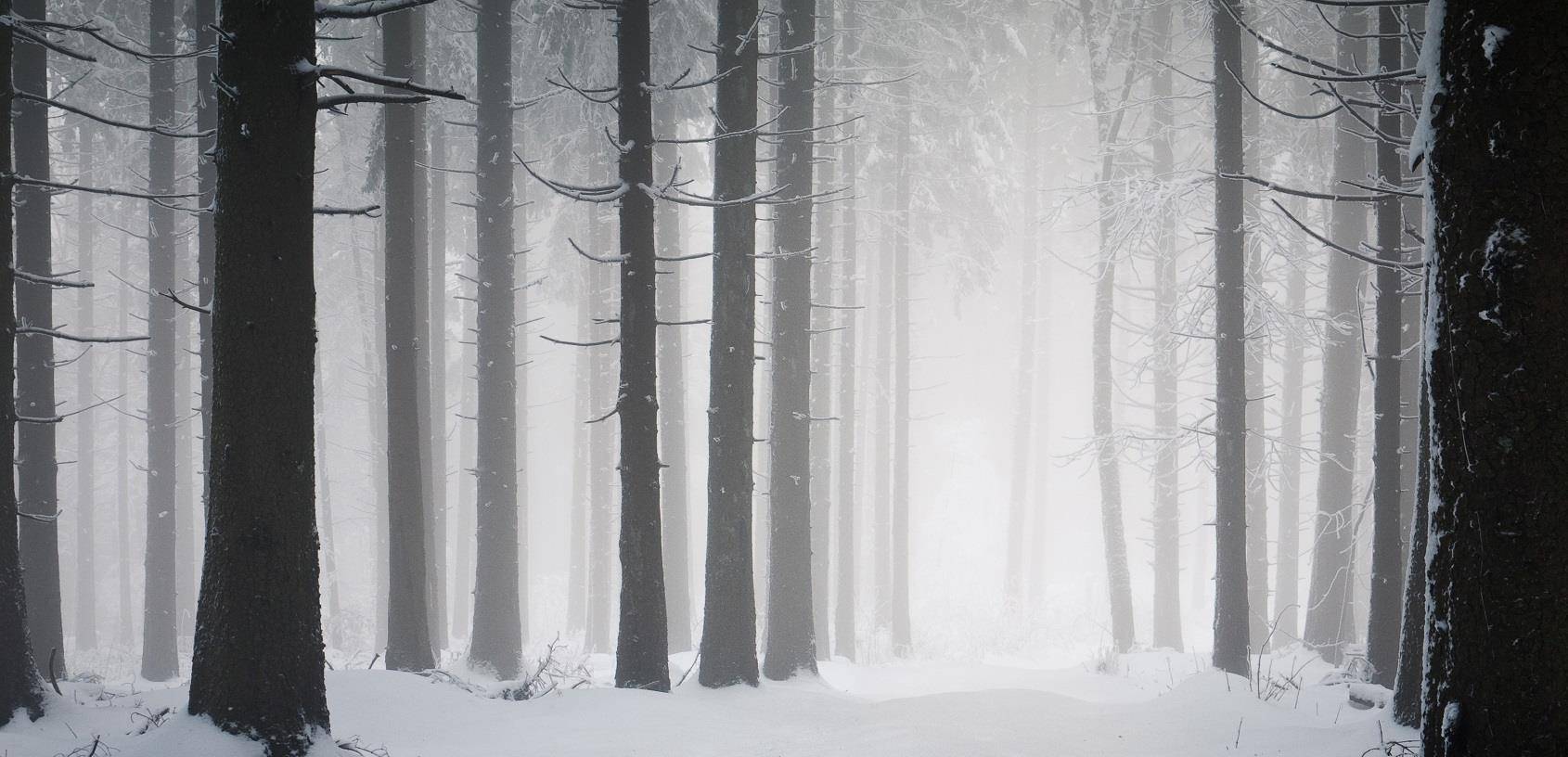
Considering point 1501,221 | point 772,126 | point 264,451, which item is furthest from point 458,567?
point 1501,221

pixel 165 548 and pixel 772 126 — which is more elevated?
pixel 772 126

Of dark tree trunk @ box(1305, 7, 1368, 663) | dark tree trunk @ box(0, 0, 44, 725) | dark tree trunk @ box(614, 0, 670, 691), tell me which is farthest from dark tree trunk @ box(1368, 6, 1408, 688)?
dark tree trunk @ box(0, 0, 44, 725)

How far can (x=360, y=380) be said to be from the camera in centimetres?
3200

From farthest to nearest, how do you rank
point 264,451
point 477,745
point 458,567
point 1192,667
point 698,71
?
point 458,567 < point 698,71 < point 1192,667 < point 477,745 < point 264,451

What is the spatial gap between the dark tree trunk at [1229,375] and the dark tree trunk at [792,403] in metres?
4.52

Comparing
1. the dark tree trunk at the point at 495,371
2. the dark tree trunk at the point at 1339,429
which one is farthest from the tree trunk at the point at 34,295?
the dark tree trunk at the point at 1339,429

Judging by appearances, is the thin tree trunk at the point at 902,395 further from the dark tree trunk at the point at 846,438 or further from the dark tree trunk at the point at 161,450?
the dark tree trunk at the point at 161,450

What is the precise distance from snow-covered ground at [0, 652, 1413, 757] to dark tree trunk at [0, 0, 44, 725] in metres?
0.22

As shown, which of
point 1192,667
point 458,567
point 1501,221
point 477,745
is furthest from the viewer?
point 458,567

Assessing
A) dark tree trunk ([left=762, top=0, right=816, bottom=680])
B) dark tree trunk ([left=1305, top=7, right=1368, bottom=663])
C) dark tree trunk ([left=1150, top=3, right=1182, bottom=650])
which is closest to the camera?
dark tree trunk ([left=762, top=0, right=816, bottom=680])

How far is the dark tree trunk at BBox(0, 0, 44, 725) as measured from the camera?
19.7 ft

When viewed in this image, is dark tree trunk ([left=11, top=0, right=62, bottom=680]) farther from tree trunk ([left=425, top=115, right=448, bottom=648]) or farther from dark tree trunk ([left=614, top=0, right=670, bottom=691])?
tree trunk ([left=425, top=115, right=448, bottom=648])

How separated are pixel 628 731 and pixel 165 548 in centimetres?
1160

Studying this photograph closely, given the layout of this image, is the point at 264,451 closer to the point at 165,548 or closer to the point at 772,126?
the point at 772,126
